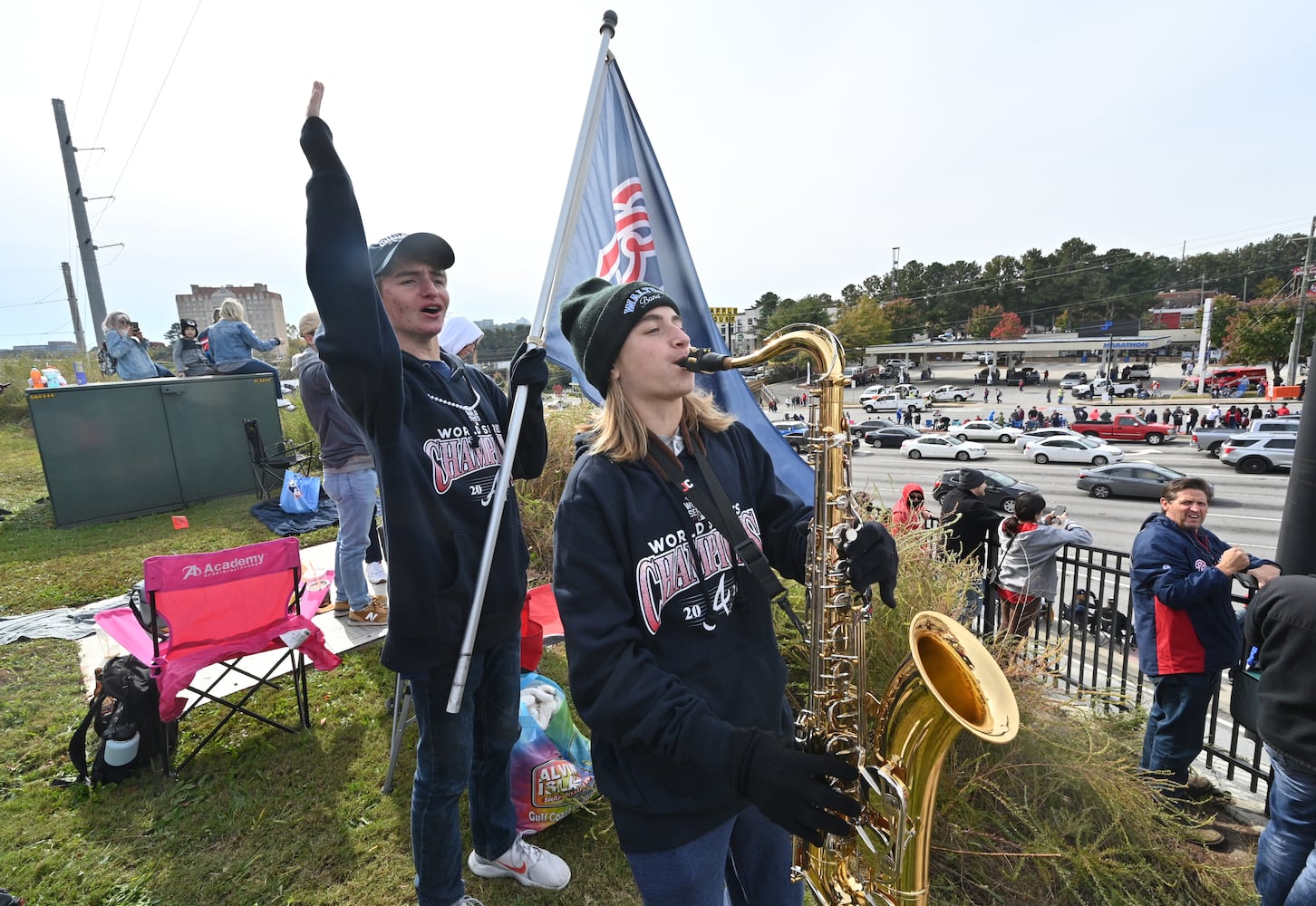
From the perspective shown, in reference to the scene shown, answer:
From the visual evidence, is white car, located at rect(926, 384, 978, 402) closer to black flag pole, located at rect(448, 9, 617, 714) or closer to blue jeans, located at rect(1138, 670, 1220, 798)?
blue jeans, located at rect(1138, 670, 1220, 798)

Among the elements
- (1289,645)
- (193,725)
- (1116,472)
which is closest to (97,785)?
(193,725)

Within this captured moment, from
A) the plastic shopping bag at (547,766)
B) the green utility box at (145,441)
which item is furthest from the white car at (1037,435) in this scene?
the plastic shopping bag at (547,766)

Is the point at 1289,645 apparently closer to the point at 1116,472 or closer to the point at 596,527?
the point at 596,527

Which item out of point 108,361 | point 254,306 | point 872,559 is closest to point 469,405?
point 872,559

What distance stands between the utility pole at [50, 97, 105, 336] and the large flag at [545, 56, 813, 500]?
13.6 meters

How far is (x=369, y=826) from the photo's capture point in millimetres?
3004

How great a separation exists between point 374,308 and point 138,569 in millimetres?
6844

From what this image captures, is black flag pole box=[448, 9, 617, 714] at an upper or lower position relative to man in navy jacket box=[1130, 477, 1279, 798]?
upper

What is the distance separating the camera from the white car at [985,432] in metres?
34.5

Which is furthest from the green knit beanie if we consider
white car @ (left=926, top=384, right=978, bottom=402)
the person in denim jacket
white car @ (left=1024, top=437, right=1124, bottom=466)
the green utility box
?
white car @ (left=926, top=384, right=978, bottom=402)

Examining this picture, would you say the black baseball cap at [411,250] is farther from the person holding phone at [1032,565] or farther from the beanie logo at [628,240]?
the person holding phone at [1032,565]

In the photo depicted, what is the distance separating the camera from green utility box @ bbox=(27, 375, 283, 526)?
8.04m

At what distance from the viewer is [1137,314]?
283 feet

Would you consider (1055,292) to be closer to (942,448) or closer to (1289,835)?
(942,448)
